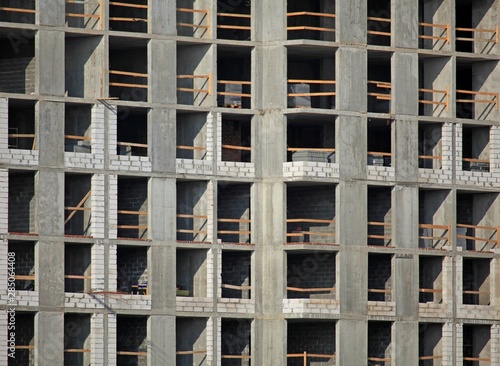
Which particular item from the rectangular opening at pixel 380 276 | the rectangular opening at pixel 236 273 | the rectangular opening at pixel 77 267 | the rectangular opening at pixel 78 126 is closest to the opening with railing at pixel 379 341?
the rectangular opening at pixel 380 276

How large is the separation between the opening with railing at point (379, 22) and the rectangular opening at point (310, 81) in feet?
8.34

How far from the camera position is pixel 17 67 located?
81.2 m

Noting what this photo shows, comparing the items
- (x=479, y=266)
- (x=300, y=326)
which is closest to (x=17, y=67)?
(x=300, y=326)

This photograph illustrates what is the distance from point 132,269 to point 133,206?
2.59 metres

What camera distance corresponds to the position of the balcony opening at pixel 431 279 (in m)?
85.1

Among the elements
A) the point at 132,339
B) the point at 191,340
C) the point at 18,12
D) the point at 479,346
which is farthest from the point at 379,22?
the point at 132,339

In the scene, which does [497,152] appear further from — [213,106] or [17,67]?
[17,67]

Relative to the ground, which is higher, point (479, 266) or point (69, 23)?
point (69, 23)

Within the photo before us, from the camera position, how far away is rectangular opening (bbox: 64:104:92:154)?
80375 mm

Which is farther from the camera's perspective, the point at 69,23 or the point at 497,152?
the point at 497,152

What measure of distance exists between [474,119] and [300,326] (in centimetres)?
1202

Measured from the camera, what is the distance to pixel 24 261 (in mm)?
79125

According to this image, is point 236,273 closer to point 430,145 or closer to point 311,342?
point 311,342

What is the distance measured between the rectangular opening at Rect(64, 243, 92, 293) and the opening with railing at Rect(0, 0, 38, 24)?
9507 mm
